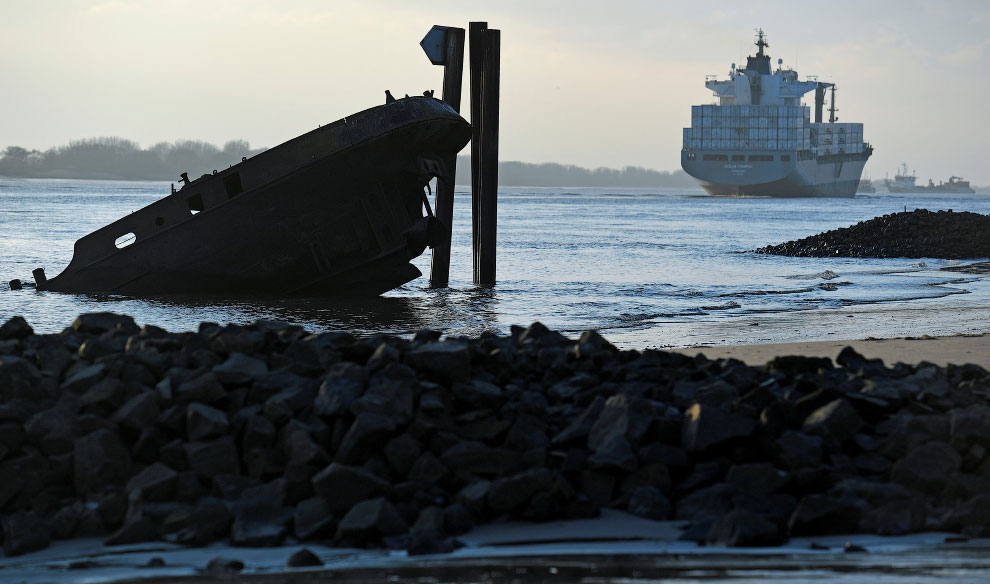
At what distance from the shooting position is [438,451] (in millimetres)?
5160

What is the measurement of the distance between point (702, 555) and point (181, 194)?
13.6m

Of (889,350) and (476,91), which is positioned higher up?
(476,91)

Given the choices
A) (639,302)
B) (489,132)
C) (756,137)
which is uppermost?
(756,137)

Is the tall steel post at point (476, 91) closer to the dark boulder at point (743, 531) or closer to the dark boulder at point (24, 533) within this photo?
the dark boulder at point (24, 533)

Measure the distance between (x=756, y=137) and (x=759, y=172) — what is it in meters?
5.18

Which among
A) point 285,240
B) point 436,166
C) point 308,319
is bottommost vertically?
point 308,319

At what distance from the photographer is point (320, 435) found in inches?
204

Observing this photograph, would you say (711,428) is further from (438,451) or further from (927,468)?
(438,451)

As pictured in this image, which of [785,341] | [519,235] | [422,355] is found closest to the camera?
[422,355]

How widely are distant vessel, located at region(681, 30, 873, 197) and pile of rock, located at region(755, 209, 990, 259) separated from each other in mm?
93156

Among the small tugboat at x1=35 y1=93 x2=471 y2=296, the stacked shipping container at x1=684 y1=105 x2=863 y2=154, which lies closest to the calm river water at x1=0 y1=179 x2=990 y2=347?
the small tugboat at x1=35 y1=93 x2=471 y2=296

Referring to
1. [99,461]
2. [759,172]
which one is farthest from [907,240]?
[759,172]

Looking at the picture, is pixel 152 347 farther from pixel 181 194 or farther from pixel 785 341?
pixel 181 194

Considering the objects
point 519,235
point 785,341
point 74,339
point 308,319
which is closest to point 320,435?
point 74,339
